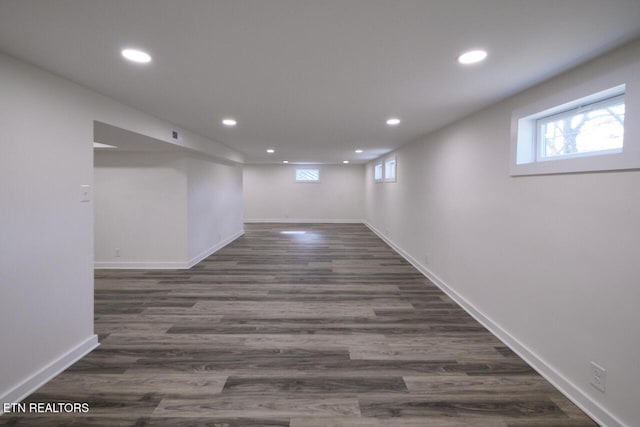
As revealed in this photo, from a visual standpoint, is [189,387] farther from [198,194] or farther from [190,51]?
[198,194]

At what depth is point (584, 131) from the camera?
6.88 feet


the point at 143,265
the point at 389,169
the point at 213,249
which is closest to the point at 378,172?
the point at 389,169

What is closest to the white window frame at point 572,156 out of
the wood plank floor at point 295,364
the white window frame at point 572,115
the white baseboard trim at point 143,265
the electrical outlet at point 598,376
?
the white window frame at point 572,115

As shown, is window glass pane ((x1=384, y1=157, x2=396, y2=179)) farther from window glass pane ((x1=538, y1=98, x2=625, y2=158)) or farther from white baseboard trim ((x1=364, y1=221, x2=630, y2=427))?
window glass pane ((x1=538, y1=98, x2=625, y2=158))

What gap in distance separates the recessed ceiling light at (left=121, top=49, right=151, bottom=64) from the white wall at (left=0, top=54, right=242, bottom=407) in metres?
0.74

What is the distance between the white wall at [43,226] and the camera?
1924 mm

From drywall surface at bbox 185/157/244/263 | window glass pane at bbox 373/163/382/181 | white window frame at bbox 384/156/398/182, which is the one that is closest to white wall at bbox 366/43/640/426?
white window frame at bbox 384/156/398/182

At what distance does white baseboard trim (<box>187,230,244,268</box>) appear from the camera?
5.33m

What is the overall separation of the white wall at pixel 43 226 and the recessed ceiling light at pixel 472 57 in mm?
2828

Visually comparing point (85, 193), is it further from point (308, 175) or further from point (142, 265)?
point (308, 175)

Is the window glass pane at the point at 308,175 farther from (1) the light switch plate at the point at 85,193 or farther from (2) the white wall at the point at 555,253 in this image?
(1) the light switch plate at the point at 85,193

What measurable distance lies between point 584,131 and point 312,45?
1929mm

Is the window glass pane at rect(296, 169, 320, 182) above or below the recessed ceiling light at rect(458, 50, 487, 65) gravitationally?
above

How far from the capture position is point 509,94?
262cm
